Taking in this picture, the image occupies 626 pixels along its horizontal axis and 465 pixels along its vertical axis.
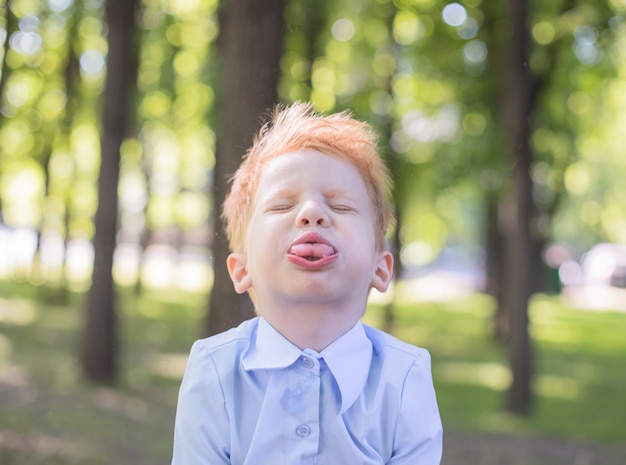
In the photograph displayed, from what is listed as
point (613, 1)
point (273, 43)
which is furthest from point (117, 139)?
point (613, 1)

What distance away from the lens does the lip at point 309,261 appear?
6.09 feet

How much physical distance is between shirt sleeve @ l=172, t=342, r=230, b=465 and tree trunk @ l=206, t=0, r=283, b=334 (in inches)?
59.8

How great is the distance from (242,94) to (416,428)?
2442 millimetres

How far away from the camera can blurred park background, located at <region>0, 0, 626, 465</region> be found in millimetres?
8547

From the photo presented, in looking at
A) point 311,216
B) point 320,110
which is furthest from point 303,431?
point 320,110

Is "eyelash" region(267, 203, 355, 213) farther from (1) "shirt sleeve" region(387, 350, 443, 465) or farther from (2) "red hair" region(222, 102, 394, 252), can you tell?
(1) "shirt sleeve" region(387, 350, 443, 465)

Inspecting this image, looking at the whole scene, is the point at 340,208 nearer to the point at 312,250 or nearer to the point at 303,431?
the point at 312,250

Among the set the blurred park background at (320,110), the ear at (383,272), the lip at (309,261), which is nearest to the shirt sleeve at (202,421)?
the lip at (309,261)

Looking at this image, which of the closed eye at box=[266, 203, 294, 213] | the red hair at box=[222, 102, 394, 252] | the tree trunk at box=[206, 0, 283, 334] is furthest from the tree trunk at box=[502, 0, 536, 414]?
the closed eye at box=[266, 203, 294, 213]

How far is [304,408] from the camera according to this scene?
1.86m

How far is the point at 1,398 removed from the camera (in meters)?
10.1

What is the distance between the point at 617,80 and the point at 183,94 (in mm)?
9714

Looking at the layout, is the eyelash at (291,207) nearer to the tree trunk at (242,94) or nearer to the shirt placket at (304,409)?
the shirt placket at (304,409)

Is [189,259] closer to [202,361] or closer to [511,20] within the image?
[511,20]
